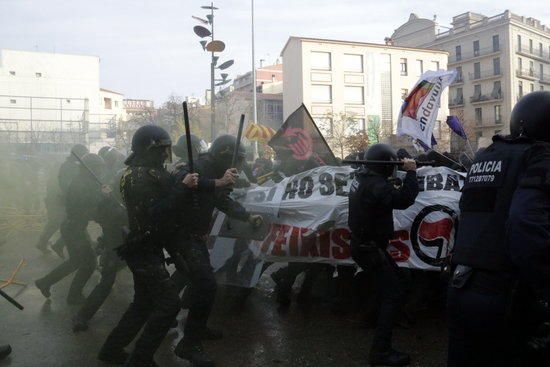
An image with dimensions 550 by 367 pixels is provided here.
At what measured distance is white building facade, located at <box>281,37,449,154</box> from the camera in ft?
161

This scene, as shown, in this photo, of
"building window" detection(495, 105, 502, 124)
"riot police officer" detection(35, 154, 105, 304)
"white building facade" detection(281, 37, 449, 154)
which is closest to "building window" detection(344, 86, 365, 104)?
"white building facade" detection(281, 37, 449, 154)

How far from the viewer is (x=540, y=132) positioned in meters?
2.29

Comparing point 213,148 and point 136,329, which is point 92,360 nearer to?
point 136,329

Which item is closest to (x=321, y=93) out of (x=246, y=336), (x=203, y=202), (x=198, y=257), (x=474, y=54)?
(x=474, y=54)

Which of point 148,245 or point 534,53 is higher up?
point 534,53

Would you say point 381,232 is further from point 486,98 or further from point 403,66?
point 486,98

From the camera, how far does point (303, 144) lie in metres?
6.66

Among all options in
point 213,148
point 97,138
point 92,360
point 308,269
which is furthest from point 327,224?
point 97,138

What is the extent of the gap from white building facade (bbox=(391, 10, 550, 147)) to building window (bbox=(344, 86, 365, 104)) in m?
14.9

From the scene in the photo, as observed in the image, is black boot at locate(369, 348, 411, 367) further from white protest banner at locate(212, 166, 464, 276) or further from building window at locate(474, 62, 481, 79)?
building window at locate(474, 62, 481, 79)

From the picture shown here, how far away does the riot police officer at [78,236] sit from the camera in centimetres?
595

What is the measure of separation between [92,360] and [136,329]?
0.64 meters

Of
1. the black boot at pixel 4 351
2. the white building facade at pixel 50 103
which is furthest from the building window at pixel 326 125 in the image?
the black boot at pixel 4 351

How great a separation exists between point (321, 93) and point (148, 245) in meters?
47.1
